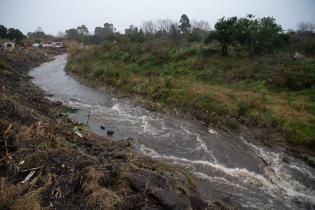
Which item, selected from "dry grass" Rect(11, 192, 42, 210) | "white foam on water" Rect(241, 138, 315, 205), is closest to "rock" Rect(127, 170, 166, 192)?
"dry grass" Rect(11, 192, 42, 210)

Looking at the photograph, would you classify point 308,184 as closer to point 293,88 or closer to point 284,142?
point 284,142

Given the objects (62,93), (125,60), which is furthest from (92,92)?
(125,60)

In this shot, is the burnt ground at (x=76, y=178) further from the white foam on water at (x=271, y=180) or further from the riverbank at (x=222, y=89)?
the riverbank at (x=222, y=89)

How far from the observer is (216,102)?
1798cm

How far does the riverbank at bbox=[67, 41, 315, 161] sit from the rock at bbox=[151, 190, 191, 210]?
7.83m

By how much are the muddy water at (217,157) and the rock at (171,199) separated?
226 centimetres

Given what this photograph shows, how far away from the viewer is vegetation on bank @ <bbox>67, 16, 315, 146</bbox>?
52.3 feet

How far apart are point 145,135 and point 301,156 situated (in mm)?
7585

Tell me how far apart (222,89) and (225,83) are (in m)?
1.79

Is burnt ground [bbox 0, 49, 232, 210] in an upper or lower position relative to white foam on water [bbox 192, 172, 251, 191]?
upper

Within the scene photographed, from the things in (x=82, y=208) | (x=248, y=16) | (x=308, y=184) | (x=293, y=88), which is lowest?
(x=308, y=184)

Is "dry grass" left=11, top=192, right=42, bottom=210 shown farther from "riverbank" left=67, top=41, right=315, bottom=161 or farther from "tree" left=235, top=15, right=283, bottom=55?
"tree" left=235, top=15, right=283, bottom=55

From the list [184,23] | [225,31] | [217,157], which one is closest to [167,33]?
[184,23]

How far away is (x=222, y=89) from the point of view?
2072cm
